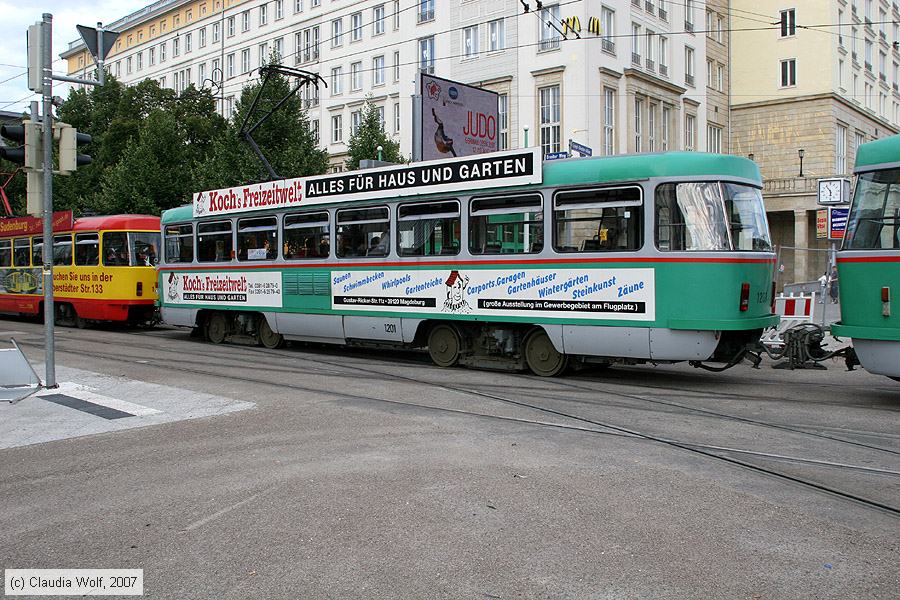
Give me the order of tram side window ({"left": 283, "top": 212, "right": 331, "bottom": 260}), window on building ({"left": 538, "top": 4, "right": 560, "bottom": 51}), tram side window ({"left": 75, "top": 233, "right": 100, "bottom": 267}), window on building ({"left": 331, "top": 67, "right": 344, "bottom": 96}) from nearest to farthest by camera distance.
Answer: tram side window ({"left": 283, "top": 212, "right": 331, "bottom": 260}) < tram side window ({"left": 75, "top": 233, "right": 100, "bottom": 267}) < window on building ({"left": 538, "top": 4, "right": 560, "bottom": 51}) < window on building ({"left": 331, "top": 67, "right": 344, "bottom": 96})

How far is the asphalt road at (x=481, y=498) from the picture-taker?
13.8 feet

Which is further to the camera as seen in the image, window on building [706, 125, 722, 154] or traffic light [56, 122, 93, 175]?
window on building [706, 125, 722, 154]

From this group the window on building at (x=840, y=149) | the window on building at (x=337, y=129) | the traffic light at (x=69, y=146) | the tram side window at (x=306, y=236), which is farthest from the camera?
the window on building at (x=337, y=129)

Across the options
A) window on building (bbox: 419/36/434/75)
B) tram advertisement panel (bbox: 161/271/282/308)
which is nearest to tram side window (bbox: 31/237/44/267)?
tram advertisement panel (bbox: 161/271/282/308)

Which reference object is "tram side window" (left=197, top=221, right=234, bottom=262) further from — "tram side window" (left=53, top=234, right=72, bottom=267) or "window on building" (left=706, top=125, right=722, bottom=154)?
"window on building" (left=706, top=125, right=722, bottom=154)

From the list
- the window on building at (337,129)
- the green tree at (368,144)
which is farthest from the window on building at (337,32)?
the green tree at (368,144)

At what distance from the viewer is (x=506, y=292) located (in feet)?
39.4

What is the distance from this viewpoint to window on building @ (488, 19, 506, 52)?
41.5m

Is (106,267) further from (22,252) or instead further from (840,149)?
(840,149)

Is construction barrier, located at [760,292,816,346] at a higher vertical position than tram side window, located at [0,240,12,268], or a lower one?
lower

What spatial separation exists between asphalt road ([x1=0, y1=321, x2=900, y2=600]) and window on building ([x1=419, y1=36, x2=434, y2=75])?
38.6m

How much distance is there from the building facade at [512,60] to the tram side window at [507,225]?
55.8 feet

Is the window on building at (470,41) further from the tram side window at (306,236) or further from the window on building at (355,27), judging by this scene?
the tram side window at (306,236)
